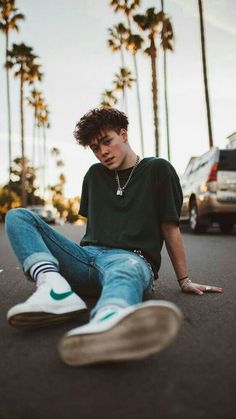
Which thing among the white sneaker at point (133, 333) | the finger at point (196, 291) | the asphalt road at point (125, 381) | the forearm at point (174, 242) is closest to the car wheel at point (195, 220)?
the finger at point (196, 291)

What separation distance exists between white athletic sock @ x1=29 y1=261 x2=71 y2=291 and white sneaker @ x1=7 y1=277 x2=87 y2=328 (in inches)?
0.5

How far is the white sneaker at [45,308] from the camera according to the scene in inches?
81.2

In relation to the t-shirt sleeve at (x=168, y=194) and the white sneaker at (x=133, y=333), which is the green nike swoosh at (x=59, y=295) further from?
the t-shirt sleeve at (x=168, y=194)

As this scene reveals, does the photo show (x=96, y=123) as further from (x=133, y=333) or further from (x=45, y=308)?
(x=133, y=333)

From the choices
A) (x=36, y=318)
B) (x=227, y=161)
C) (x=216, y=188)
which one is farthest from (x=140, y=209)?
(x=227, y=161)

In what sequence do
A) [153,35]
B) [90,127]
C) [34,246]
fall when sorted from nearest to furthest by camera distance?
[34,246] → [90,127] → [153,35]

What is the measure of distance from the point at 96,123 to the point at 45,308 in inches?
51.0

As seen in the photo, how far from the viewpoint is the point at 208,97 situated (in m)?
20.7

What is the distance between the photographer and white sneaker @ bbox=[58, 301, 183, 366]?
1572 mm

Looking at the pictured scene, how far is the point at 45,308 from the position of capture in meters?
2.12

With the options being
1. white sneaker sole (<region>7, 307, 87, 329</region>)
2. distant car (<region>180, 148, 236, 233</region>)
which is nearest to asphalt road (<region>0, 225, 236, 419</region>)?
white sneaker sole (<region>7, 307, 87, 329</region>)

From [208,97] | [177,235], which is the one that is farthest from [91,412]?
[208,97]

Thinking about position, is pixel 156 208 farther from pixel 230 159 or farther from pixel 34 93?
pixel 34 93

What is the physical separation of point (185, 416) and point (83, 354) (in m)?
0.46
